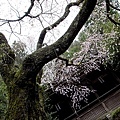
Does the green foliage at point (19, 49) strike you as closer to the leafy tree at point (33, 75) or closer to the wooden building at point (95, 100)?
the leafy tree at point (33, 75)

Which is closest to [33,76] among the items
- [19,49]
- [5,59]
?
[5,59]

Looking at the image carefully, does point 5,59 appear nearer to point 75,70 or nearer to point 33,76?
point 33,76

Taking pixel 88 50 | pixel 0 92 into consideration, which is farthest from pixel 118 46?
pixel 0 92

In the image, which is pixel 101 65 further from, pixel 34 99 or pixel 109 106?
pixel 34 99

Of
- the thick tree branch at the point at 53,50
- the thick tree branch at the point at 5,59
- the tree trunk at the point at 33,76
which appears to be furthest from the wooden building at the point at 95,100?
the thick tree branch at the point at 53,50

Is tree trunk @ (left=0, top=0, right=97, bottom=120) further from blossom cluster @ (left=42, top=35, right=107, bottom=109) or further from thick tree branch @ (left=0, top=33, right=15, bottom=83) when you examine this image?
blossom cluster @ (left=42, top=35, right=107, bottom=109)

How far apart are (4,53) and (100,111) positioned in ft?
31.0

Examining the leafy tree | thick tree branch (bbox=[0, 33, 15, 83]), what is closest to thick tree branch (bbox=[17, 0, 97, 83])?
the leafy tree

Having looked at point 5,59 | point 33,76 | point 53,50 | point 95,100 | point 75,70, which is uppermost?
point 75,70

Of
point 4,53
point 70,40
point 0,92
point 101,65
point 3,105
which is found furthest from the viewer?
point 101,65

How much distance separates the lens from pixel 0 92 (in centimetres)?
1255

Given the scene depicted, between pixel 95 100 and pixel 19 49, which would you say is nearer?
pixel 19 49

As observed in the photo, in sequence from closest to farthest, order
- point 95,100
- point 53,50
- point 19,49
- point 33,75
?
point 53,50, point 33,75, point 19,49, point 95,100

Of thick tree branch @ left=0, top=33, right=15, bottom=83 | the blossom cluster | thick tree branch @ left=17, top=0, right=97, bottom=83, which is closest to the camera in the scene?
thick tree branch @ left=17, top=0, right=97, bottom=83
